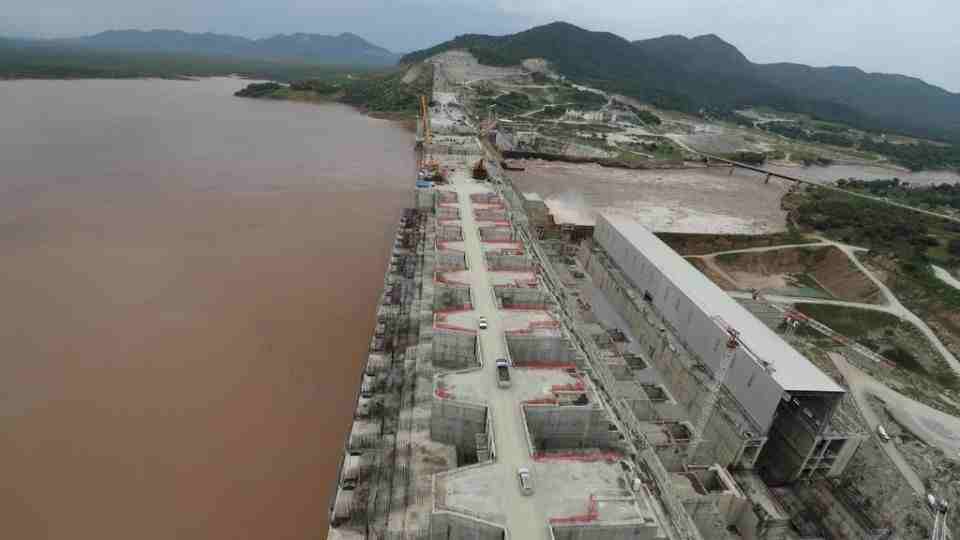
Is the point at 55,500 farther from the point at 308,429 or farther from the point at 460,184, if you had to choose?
the point at 460,184

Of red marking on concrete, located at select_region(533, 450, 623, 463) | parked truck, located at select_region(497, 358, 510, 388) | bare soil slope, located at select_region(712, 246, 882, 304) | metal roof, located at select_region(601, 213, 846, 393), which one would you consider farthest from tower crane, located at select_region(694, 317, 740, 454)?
bare soil slope, located at select_region(712, 246, 882, 304)

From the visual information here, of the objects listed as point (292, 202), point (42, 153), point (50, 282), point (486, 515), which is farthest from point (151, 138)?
point (486, 515)

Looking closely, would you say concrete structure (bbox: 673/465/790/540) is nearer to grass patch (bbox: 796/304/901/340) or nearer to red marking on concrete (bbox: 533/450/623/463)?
red marking on concrete (bbox: 533/450/623/463)

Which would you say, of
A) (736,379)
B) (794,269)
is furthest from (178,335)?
(794,269)

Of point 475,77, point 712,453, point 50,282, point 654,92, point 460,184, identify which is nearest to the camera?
point 712,453

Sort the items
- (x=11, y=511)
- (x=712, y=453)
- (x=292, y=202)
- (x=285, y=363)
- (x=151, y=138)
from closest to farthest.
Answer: (x=11, y=511) → (x=712, y=453) → (x=285, y=363) → (x=292, y=202) → (x=151, y=138)

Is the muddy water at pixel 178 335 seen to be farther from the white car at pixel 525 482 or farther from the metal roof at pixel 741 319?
the metal roof at pixel 741 319
